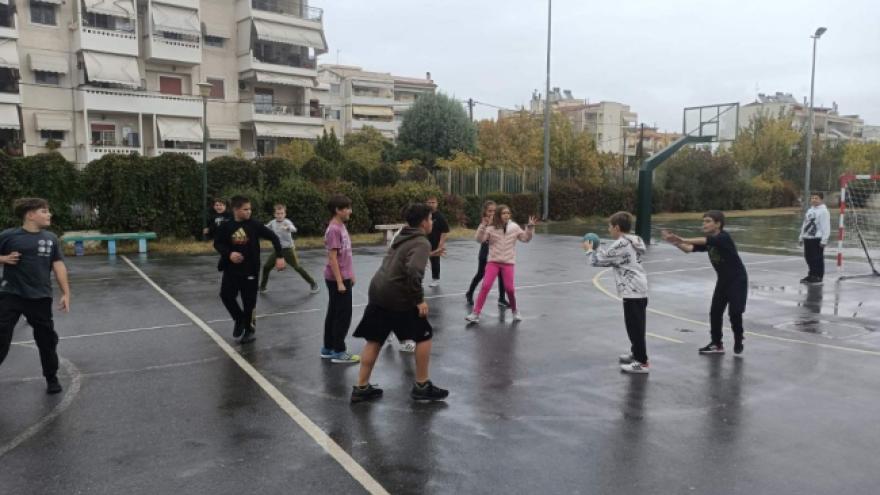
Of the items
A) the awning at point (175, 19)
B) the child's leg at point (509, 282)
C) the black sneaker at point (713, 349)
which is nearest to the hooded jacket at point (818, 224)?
the black sneaker at point (713, 349)

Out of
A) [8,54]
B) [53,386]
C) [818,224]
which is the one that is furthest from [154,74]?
[53,386]

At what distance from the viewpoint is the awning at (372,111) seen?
7506 cm

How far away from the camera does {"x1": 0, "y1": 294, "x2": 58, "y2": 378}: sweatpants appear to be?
6027 mm

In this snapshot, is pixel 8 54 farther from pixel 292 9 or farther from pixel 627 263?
pixel 627 263

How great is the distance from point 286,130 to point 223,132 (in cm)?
409

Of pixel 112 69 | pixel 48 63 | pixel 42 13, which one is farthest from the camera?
pixel 112 69

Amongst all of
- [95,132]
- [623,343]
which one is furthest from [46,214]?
[95,132]

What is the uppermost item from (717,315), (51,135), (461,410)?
(51,135)

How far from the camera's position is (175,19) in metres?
39.6

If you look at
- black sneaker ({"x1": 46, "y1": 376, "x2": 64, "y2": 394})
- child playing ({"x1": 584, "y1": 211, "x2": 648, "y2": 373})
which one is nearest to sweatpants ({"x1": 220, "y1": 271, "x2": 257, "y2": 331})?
black sneaker ({"x1": 46, "y1": 376, "x2": 64, "y2": 394})

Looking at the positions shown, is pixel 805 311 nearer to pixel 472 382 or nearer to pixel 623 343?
pixel 623 343

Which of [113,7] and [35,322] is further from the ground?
[113,7]

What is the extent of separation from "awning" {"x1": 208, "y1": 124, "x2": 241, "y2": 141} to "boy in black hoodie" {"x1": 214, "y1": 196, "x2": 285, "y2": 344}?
3698 centimetres

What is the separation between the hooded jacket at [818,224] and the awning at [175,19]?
3632 cm
